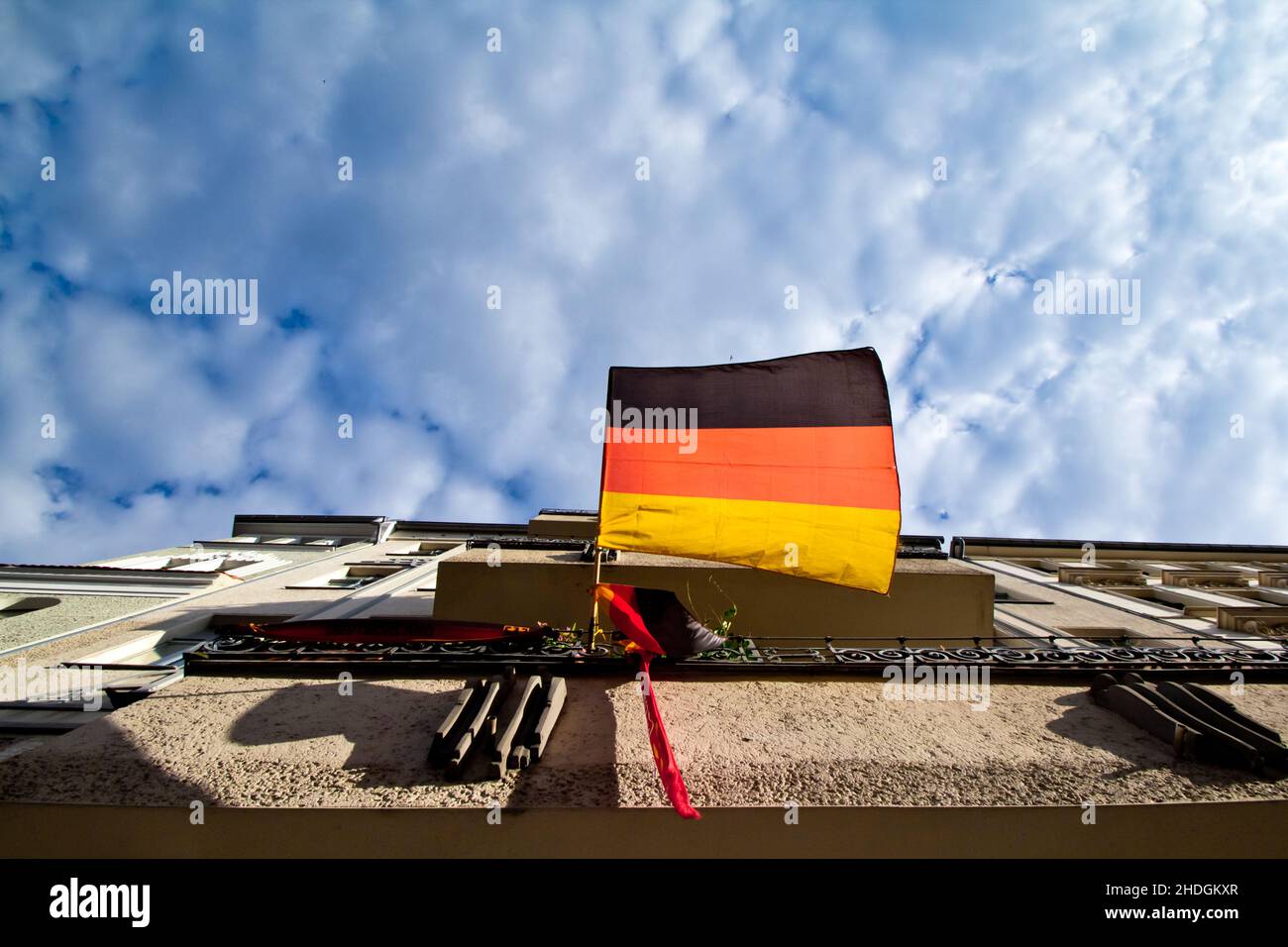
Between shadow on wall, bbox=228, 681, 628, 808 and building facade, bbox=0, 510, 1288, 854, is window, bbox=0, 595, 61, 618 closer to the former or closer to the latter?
building facade, bbox=0, 510, 1288, 854

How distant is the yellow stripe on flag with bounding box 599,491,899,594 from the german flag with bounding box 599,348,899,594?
0.01m

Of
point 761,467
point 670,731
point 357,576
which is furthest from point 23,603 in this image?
point 761,467

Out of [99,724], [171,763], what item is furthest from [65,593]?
[171,763]

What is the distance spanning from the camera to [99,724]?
198 inches

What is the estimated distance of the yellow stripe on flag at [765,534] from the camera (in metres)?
6.91

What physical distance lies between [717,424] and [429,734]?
499cm

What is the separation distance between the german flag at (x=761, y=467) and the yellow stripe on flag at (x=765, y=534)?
13 millimetres

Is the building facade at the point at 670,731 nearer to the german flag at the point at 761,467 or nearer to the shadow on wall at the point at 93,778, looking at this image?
the shadow on wall at the point at 93,778

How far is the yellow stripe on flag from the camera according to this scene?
6.91m

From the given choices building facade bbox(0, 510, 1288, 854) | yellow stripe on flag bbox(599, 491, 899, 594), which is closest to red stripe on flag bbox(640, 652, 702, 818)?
building facade bbox(0, 510, 1288, 854)

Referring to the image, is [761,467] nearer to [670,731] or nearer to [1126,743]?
[670,731]

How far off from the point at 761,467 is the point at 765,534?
918 mm

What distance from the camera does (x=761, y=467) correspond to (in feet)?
24.4
